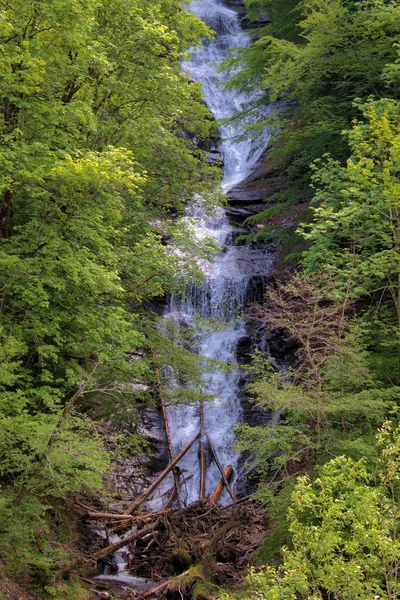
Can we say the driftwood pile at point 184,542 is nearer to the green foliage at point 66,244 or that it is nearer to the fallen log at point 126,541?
the fallen log at point 126,541

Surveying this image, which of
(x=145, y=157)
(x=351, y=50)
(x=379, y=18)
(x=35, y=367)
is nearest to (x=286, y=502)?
(x=35, y=367)

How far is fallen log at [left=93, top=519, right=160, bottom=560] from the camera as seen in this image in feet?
28.2

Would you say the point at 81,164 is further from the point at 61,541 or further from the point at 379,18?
the point at 379,18

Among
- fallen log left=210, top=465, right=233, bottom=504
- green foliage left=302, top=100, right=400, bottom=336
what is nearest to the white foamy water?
green foliage left=302, top=100, right=400, bottom=336

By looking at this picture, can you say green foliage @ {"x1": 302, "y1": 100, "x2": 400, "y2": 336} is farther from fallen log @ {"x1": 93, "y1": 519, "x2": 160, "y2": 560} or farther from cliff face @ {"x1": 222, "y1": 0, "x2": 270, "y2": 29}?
cliff face @ {"x1": 222, "y1": 0, "x2": 270, "y2": 29}

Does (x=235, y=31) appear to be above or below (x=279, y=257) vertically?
above

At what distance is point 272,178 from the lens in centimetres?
2009

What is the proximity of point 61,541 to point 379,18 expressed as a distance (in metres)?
10.7

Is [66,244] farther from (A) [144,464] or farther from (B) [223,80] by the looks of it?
(B) [223,80]

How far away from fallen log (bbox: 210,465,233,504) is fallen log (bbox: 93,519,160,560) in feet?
5.85

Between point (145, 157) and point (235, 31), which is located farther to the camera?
point (235, 31)

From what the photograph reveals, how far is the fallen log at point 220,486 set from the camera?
11.0 meters

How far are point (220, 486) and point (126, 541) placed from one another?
123 inches

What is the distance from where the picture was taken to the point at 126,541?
877 centimetres
